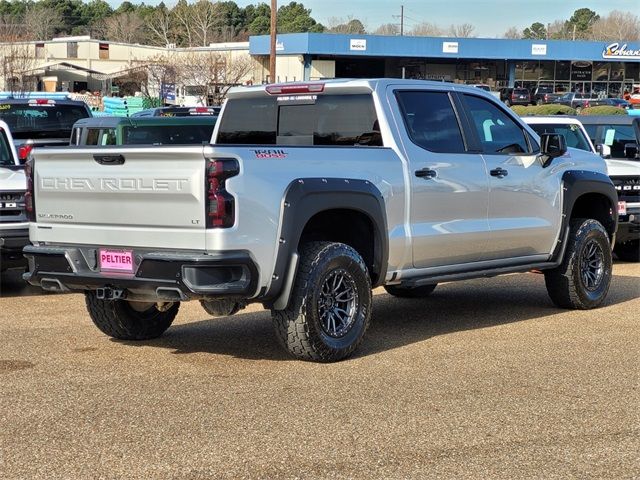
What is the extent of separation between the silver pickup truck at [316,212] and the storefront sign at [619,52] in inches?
2698

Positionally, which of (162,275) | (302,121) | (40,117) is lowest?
(162,275)

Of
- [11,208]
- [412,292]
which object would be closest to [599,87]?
[412,292]

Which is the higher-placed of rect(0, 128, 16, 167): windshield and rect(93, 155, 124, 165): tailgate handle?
rect(93, 155, 124, 165): tailgate handle

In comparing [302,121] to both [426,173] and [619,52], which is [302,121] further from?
[619,52]

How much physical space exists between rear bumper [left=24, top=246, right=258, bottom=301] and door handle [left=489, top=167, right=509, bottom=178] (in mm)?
2910

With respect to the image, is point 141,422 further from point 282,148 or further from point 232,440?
point 282,148

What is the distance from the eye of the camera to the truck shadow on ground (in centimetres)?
790

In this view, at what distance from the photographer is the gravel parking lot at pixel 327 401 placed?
5059 millimetres

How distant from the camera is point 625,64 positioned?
254 ft

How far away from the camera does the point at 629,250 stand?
14.1 meters

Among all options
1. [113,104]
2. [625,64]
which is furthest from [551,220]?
[625,64]

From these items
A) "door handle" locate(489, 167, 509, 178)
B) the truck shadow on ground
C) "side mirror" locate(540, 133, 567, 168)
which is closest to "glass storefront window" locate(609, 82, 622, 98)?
the truck shadow on ground

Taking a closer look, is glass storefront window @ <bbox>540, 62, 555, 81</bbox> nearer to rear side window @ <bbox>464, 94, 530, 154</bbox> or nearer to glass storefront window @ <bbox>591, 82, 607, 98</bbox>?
glass storefront window @ <bbox>591, 82, 607, 98</bbox>

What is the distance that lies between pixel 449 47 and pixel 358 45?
6702 mm
